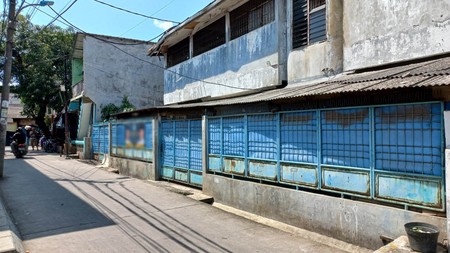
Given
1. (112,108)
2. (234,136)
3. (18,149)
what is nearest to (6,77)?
(112,108)

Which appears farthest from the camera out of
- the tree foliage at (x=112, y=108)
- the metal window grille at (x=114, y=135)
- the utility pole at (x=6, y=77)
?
the tree foliage at (x=112, y=108)

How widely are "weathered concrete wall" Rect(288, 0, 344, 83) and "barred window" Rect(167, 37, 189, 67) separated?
6.93 metres

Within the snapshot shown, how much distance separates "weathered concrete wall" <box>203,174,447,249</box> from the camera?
4727 millimetres

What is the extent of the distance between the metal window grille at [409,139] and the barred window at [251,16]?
547 cm

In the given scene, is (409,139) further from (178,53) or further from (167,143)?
(178,53)

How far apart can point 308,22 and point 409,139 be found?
4.63m

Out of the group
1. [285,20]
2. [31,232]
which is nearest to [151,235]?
[31,232]

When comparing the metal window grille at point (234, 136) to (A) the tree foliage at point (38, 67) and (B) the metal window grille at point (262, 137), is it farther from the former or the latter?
(A) the tree foliage at point (38, 67)

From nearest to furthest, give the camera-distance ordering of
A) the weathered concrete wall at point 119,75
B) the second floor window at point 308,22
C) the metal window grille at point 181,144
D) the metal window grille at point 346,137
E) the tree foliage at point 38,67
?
the metal window grille at point 346,137 → the second floor window at point 308,22 → the metal window grille at point 181,144 → the weathered concrete wall at point 119,75 → the tree foliage at point 38,67

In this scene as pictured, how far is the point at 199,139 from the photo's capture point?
9797 millimetres

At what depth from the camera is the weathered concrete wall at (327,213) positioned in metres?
4.73

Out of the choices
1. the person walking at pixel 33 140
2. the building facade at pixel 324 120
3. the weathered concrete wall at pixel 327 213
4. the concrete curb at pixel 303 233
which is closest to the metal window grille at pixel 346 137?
the building facade at pixel 324 120

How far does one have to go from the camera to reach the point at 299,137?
6.45 m

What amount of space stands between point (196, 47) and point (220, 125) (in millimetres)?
5887
